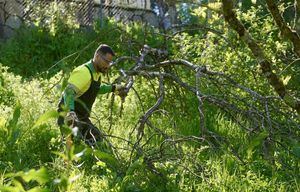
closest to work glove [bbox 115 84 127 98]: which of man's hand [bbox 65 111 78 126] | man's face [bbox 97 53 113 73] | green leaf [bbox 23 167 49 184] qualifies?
man's face [bbox 97 53 113 73]

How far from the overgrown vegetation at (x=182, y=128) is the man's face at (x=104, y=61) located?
21 cm

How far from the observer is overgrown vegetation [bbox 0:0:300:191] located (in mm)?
4836

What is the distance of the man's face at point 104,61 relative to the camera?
6.43m

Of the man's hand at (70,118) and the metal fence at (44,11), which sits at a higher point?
the metal fence at (44,11)

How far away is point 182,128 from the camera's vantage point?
7023 mm

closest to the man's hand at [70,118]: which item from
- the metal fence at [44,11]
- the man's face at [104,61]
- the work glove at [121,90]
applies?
the work glove at [121,90]

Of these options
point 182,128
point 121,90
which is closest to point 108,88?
→ point 121,90

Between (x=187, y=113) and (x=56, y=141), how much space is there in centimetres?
197

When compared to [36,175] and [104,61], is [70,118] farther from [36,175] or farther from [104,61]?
[104,61]

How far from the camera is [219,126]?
23.7 feet

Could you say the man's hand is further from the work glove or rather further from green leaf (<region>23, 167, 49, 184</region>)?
the work glove

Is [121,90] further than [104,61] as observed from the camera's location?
No

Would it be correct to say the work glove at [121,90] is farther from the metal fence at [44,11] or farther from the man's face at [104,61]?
the metal fence at [44,11]

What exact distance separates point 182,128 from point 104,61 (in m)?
1.32
